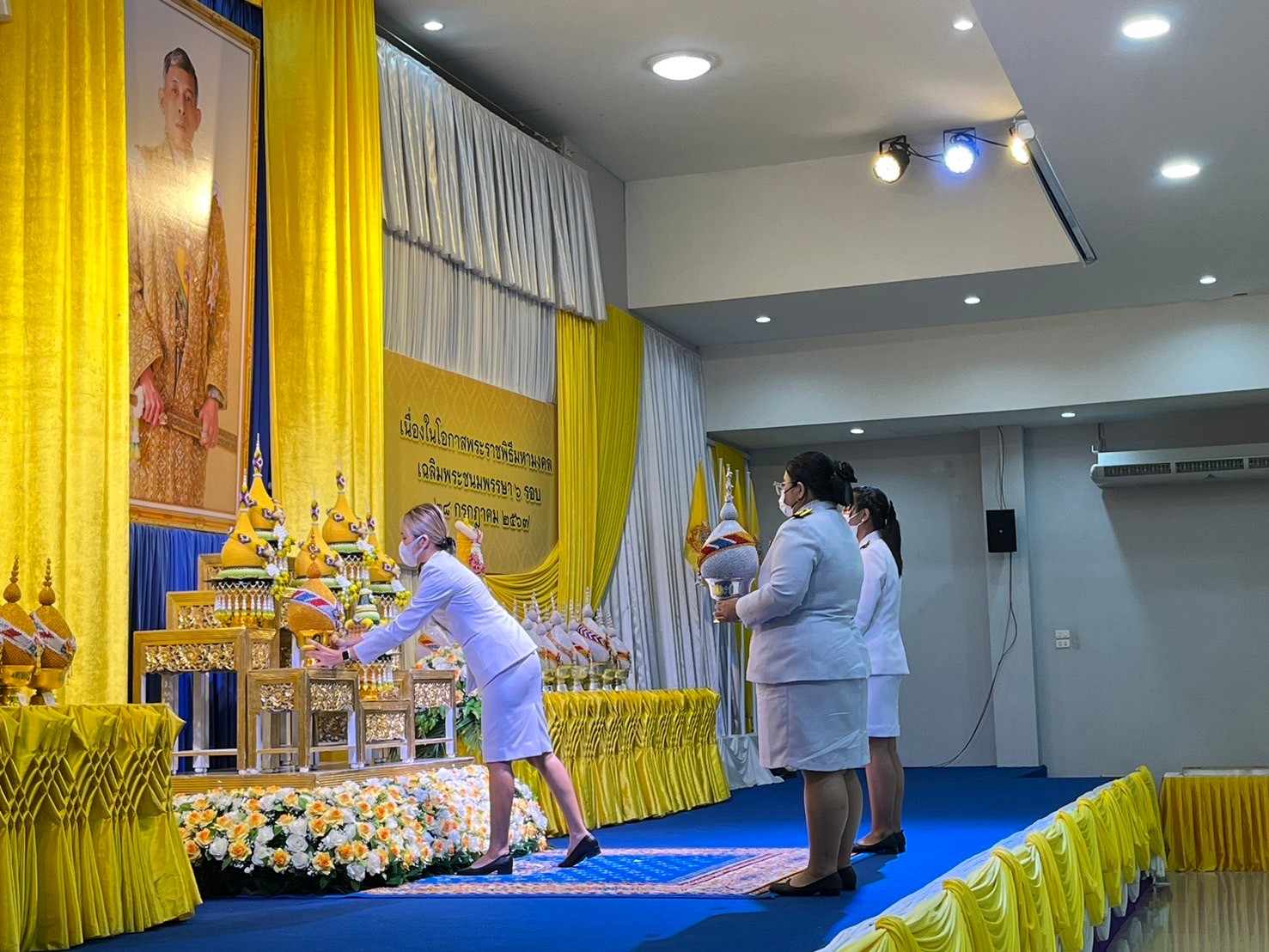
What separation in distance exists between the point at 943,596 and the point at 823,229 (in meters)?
3.44

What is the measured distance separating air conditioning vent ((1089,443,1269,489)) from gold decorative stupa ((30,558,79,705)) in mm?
8562

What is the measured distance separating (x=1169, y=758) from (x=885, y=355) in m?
3.66

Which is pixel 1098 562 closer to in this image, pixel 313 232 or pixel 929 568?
pixel 929 568

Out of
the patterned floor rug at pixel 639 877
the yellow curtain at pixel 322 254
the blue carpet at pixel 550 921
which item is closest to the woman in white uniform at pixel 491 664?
the patterned floor rug at pixel 639 877

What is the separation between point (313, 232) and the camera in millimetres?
6766

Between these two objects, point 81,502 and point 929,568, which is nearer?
point 81,502

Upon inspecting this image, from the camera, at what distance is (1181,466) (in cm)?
1087

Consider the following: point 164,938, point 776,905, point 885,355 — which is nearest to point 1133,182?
point 885,355

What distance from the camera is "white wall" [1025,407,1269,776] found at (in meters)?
11.0

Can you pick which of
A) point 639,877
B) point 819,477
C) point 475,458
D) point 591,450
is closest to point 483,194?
point 475,458

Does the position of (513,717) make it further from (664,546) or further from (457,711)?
(664,546)

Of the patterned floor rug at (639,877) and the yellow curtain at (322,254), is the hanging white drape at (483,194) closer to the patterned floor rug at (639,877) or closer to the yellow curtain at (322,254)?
the yellow curtain at (322,254)

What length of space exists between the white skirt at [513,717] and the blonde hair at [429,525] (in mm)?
509

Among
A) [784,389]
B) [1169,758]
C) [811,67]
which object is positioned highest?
[811,67]
